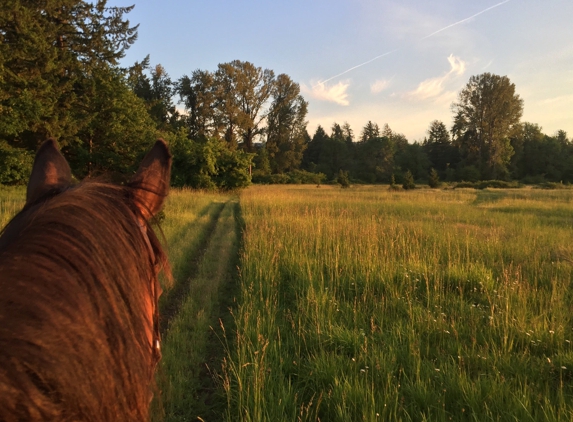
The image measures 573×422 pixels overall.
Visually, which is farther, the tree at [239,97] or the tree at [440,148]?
the tree at [440,148]

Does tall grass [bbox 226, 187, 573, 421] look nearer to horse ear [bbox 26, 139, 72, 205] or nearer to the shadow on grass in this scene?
the shadow on grass

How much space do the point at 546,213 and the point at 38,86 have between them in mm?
24748

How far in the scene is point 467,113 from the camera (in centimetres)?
5009

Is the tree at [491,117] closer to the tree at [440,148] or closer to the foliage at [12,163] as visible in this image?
the tree at [440,148]

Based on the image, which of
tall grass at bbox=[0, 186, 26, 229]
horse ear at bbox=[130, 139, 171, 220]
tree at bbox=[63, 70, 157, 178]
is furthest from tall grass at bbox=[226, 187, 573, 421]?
tree at bbox=[63, 70, 157, 178]

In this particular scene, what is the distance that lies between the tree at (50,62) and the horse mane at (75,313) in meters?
20.7

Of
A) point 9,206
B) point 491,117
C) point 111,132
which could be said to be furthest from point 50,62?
point 491,117

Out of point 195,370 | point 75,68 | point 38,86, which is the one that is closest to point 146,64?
point 75,68

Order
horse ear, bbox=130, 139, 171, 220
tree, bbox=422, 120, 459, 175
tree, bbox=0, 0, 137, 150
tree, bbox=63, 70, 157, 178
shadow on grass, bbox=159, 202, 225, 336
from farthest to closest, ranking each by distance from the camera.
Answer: tree, bbox=422, 120, 459, 175, tree, bbox=63, 70, 157, 178, tree, bbox=0, 0, 137, 150, shadow on grass, bbox=159, 202, 225, 336, horse ear, bbox=130, 139, 171, 220

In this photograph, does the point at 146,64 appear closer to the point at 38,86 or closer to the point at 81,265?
the point at 38,86

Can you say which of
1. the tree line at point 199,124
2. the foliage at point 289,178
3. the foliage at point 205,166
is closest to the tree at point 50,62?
the tree line at point 199,124

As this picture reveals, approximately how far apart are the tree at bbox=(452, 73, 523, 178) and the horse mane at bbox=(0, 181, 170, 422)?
2116 inches

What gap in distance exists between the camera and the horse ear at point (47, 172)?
1.15m

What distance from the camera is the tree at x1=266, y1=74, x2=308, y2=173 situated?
49750 millimetres
